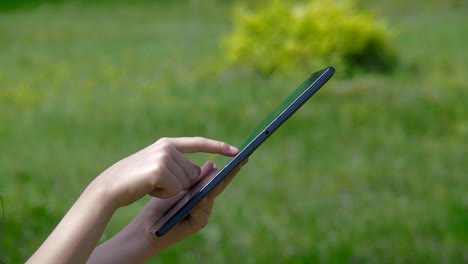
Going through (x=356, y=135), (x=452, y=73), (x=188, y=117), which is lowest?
(x=452, y=73)

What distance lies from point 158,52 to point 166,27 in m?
2.39

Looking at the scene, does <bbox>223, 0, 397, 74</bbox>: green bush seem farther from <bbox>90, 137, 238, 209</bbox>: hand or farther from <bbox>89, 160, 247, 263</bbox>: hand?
<bbox>90, 137, 238, 209</bbox>: hand

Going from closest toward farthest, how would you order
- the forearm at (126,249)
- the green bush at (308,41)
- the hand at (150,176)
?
1. the hand at (150,176)
2. the forearm at (126,249)
3. the green bush at (308,41)

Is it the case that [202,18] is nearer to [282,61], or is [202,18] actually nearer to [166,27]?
[166,27]

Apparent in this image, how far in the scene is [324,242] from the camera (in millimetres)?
4637

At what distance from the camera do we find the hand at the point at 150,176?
5.11ft

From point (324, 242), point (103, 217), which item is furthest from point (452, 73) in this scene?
point (103, 217)

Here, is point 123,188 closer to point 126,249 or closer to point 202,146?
point 202,146

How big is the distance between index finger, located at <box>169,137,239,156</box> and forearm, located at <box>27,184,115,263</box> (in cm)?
17

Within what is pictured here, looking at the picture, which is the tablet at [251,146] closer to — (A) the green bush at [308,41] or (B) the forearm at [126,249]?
(B) the forearm at [126,249]

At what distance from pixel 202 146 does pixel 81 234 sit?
28 cm

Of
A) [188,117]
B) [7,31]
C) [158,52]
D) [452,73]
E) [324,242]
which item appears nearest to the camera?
[324,242]

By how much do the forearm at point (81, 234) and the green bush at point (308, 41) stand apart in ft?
22.6

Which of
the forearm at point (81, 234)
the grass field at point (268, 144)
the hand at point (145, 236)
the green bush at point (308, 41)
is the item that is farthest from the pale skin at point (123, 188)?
the green bush at point (308, 41)
